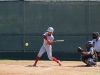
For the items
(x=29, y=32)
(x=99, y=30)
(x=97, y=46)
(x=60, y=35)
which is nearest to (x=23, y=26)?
(x=29, y=32)

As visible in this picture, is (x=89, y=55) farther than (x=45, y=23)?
No

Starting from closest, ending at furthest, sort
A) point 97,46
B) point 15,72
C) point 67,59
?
point 15,72 < point 97,46 < point 67,59

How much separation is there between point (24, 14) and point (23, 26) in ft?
2.10

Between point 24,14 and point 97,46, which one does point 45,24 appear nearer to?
point 24,14

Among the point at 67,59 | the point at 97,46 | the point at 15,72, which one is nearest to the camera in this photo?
the point at 15,72

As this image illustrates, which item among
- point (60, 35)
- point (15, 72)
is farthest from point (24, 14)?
point (15, 72)

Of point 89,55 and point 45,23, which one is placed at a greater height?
point 45,23

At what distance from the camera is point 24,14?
73.9ft

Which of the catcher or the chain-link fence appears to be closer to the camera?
the catcher

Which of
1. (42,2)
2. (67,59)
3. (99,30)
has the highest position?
(42,2)

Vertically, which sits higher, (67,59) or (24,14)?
(24,14)

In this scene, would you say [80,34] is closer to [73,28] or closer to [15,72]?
[73,28]

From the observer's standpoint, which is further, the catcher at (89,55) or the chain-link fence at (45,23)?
the chain-link fence at (45,23)

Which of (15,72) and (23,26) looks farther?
(23,26)
